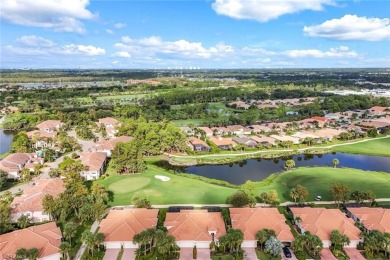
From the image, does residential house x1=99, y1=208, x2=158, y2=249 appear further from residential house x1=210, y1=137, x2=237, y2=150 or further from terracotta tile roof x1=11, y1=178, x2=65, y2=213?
residential house x1=210, y1=137, x2=237, y2=150

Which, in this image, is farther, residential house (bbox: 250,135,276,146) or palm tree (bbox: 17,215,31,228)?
residential house (bbox: 250,135,276,146)

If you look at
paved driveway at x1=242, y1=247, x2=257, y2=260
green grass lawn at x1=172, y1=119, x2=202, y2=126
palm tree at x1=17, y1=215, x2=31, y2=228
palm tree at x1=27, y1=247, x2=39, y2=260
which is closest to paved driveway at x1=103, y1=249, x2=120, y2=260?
Answer: palm tree at x1=27, y1=247, x2=39, y2=260

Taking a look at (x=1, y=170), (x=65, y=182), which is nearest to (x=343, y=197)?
(x=65, y=182)

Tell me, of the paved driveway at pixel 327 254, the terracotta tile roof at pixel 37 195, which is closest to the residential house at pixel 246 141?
the terracotta tile roof at pixel 37 195

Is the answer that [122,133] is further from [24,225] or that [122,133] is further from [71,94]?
[71,94]

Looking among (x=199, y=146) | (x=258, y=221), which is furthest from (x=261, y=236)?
(x=199, y=146)

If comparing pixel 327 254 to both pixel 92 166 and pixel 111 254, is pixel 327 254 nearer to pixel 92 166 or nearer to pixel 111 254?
pixel 111 254

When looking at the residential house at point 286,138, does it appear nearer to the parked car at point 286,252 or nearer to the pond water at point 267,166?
the pond water at point 267,166
